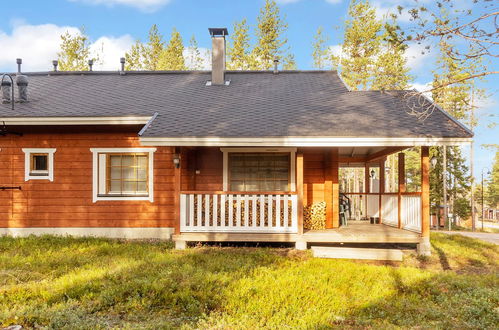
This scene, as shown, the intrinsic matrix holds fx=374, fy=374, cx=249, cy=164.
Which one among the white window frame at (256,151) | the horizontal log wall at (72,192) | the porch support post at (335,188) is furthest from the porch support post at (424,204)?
the horizontal log wall at (72,192)

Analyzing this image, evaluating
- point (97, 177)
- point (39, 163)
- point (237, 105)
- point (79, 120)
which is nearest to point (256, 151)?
point (237, 105)

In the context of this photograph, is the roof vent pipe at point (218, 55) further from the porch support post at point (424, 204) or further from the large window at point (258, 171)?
the porch support post at point (424, 204)

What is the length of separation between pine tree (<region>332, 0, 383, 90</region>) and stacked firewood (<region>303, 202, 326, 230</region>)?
790 inches

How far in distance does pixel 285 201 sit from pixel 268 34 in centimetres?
2365

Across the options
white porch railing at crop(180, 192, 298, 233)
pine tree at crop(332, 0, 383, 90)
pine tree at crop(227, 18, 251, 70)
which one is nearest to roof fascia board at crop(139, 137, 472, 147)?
white porch railing at crop(180, 192, 298, 233)

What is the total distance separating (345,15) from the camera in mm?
27688

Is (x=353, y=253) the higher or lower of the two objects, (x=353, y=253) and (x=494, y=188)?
the higher

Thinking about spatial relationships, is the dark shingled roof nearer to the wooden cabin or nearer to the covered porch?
the wooden cabin

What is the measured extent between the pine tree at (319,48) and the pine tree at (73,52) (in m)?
17.2

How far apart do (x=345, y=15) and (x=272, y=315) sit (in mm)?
27374

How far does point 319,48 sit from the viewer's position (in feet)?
99.5

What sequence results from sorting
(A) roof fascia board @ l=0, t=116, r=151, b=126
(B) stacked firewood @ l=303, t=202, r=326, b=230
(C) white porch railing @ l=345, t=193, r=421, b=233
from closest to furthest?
(C) white porch railing @ l=345, t=193, r=421, b=233 < (A) roof fascia board @ l=0, t=116, r=151, b=126 < (B) stacked firewood @ l=303, t=202, r=326, b=230

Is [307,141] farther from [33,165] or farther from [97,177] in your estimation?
[33,165]

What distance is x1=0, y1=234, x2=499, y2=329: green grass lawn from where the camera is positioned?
4.35 meters
